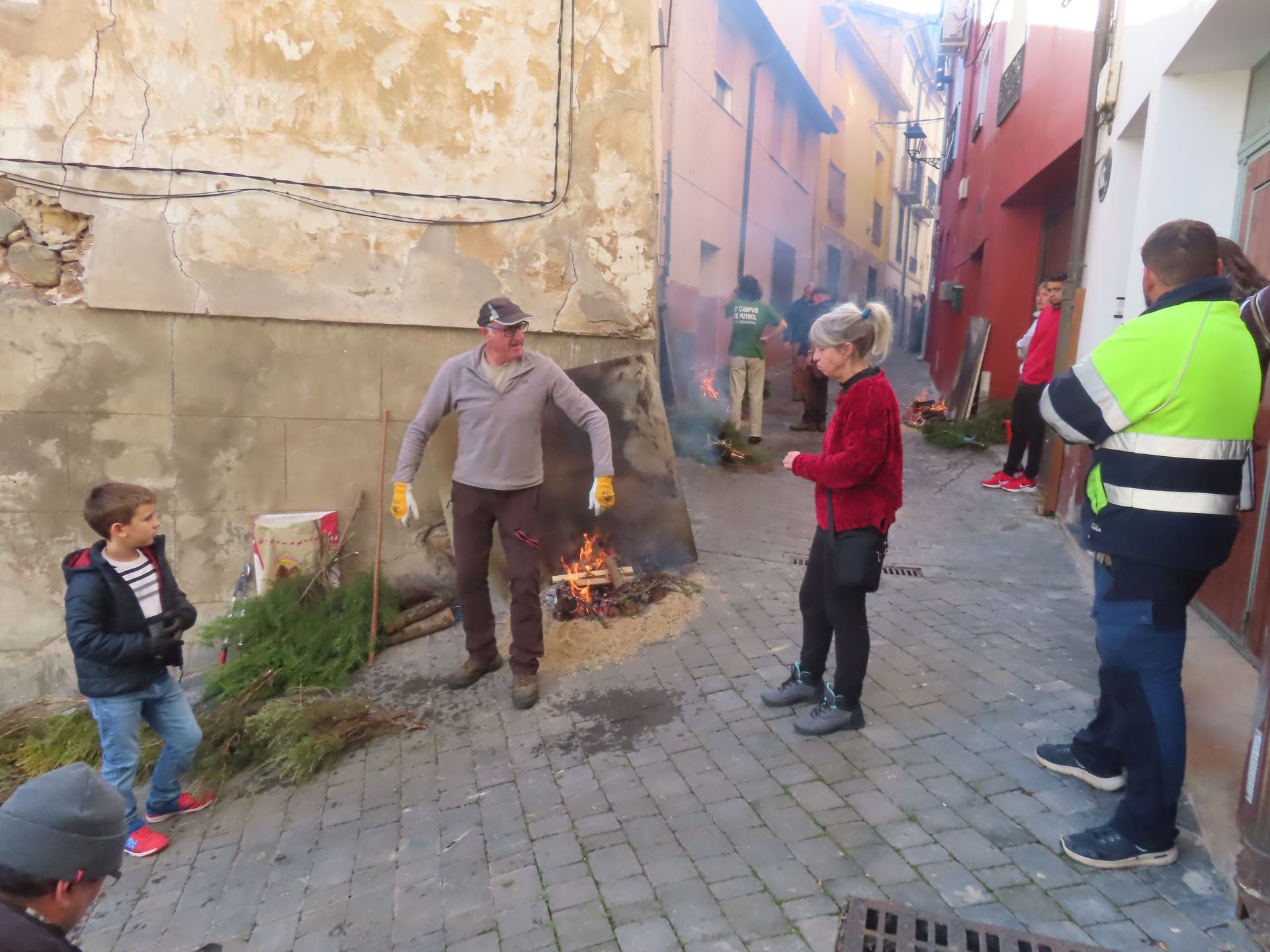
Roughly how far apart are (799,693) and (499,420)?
192 cm

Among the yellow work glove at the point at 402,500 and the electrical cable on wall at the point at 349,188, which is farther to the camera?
the electrical cable on wall at the point at 349,188

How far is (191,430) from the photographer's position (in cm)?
518

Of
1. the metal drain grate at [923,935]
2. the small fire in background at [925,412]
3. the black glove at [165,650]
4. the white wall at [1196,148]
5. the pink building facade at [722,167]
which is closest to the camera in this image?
the metal drain grate at [923,935]

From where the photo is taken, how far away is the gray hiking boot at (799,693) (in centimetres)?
367

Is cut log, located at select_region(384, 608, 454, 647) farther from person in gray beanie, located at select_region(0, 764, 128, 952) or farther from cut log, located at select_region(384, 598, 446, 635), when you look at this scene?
person in gray beanie, located at select_region(0, 764, 128, 952)

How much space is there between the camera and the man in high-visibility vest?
227 centimetres

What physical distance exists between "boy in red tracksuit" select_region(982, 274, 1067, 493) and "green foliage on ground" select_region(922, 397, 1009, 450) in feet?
5.43

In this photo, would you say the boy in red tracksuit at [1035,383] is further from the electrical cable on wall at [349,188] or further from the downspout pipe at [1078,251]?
the electrical cable on wall at [349,188]

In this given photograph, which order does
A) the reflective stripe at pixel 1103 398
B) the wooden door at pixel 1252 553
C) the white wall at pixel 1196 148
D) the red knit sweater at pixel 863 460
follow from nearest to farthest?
1. the reflective stripe at pixel 1103 398
2. the red knit sweater at pixel 863 460
3. the wooden door at pixel 1252 553
4. the white wall at pixel 1196 148

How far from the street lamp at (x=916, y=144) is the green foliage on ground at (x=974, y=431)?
15.3 meters

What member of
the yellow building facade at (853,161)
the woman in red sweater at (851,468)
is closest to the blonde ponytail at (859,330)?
the woman in red sweater at (851,468)

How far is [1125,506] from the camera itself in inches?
94.2

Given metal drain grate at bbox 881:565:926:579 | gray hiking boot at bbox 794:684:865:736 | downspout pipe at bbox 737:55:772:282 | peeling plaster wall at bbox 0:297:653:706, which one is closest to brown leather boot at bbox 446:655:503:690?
peeling plaster wall at bbox 0:297:653:706

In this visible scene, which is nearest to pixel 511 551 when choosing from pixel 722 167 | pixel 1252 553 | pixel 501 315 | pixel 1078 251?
pixel 501 315
